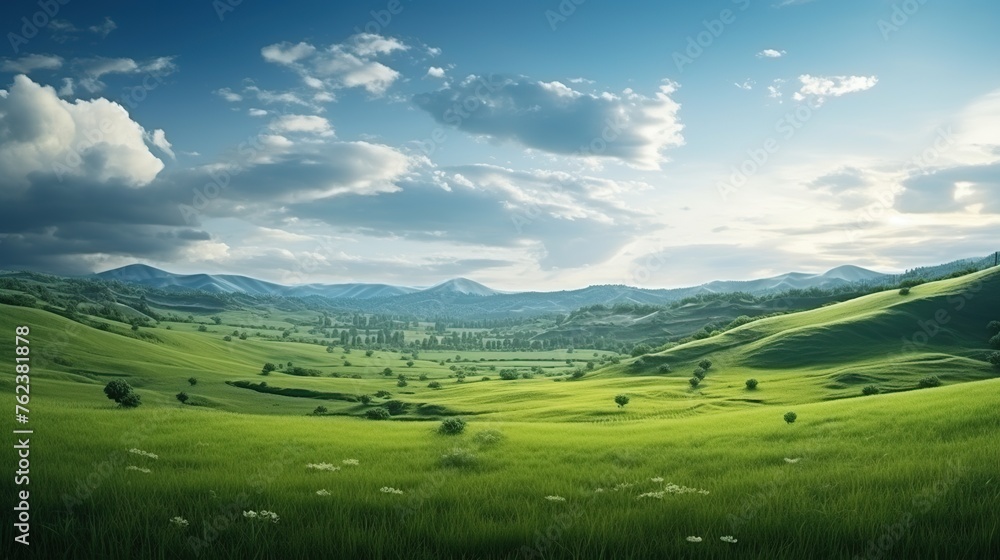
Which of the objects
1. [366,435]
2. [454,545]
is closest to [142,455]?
[454,545]

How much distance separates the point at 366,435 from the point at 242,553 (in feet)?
88.3

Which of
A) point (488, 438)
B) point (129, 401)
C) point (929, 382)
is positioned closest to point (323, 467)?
point (488, 438)

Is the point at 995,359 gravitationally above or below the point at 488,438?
below

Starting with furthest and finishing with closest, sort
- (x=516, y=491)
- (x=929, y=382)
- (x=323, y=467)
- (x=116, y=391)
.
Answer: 1. (x=929, y=382)
2. (x=116, y=391)
3. (x=323, y=467)
4. (x=516, y=491)

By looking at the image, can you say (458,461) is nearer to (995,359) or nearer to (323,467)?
(323,467)

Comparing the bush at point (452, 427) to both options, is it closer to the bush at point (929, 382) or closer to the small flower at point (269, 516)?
the small flower at point (269, 516)

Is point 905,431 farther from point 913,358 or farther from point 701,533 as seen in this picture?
point 913,358

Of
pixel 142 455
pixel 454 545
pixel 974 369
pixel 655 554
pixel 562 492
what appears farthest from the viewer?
pixel 974 369

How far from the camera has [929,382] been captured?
293ft

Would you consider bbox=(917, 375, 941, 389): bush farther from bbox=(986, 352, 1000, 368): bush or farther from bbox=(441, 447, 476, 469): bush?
bbox=(441, 447, 476, 469): bush

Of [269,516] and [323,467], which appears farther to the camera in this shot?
[323,467]

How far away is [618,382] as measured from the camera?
123250mm

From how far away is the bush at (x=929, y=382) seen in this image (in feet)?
292

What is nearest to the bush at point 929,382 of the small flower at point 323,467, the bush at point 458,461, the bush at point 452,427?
the bush at point 452,427
